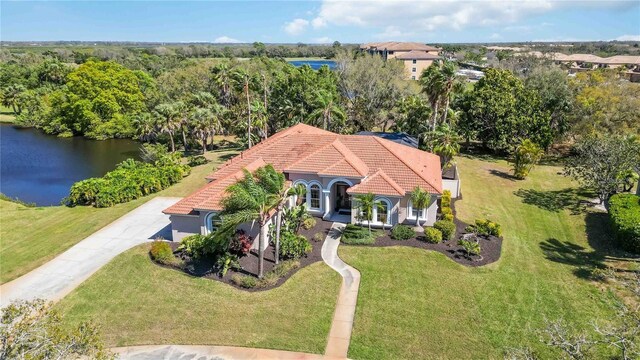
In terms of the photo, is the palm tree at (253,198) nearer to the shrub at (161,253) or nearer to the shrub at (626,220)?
the shrub at (161,253)

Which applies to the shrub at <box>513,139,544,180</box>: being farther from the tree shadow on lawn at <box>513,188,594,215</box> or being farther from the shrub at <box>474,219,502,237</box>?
the shrub at <box>474,219,502,237</box>

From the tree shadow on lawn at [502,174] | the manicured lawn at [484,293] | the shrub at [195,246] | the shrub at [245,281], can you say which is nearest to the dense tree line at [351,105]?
the tree shadow on lawn at [502,174]

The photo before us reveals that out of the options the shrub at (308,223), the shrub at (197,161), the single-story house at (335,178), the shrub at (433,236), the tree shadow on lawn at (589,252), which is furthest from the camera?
the shrub at (197,161)

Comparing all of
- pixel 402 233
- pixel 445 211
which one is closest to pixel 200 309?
pixel 402 233

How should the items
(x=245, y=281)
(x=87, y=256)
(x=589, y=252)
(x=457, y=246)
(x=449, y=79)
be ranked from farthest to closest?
(x=449, y=79) < (x=457, y=246) < (x=589, y=252) < (x=87, y=256) < (x=245, y=281)

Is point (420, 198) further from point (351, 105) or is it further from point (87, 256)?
point (351, 105)
